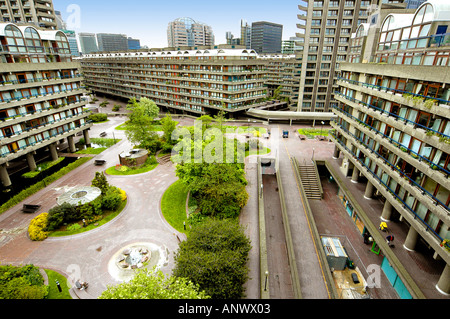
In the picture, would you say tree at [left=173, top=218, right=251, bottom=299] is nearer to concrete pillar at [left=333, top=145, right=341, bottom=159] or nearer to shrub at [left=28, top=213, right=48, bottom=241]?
shrub at [left=28, top=213, right=48, bottom=241]

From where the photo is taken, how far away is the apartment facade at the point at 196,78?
7150 cm

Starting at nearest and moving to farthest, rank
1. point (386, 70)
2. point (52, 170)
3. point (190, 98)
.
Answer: point (386, 70) → point (52, 170) → point (190, 98)

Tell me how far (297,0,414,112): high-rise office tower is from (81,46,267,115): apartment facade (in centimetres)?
1428

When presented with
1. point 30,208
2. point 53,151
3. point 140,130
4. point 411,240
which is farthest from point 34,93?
point 411,240

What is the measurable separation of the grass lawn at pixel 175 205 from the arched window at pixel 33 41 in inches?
1362

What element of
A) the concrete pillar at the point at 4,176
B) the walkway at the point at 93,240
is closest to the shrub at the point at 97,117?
the concrete pillar at the point at 4,176

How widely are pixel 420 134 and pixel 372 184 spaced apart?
12.3 metres

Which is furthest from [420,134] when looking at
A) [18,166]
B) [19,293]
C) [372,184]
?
[18,166]

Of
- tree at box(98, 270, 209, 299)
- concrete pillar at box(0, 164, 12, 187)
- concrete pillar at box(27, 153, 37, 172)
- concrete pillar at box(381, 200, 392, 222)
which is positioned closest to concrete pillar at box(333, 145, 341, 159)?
concrete pillar at box(381, 200, 392, 222)

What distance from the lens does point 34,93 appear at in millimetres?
43844

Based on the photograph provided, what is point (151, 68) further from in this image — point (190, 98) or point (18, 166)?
point (18, 166)

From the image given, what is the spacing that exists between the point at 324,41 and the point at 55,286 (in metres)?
81.9

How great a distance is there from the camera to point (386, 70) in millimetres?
29469
